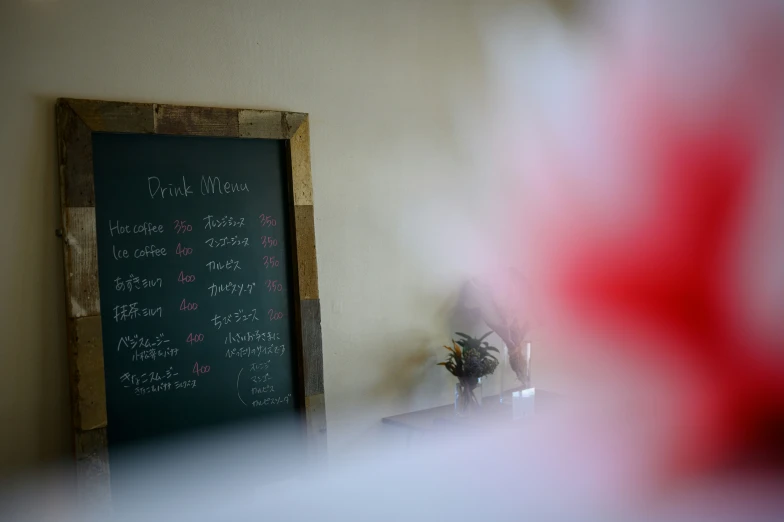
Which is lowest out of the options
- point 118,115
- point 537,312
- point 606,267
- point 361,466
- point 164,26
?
point 361,466

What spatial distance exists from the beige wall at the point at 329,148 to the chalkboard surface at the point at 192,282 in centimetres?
12

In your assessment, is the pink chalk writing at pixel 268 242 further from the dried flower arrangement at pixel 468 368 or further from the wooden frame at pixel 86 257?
the dried flower arrangement at pixel 468 368

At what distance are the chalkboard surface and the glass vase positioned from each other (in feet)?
1.73

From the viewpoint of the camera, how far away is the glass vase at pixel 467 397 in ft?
7.55

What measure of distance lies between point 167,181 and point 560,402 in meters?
1.49

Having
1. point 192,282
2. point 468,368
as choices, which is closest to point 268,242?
point 192,282

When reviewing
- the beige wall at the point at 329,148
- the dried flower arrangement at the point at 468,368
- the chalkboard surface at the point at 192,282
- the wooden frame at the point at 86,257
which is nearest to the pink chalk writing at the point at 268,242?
the chalkboard surface at the point at 192,282

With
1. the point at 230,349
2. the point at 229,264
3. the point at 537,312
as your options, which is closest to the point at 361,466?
the point at 230,349

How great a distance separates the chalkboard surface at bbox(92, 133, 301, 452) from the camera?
73.3 inches

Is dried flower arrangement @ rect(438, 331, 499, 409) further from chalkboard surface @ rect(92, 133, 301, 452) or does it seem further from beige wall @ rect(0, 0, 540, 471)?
chalkboard surface @ rect(92, 133, 301, 452)

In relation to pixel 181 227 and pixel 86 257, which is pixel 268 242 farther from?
pixel 86 257

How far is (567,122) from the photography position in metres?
2.82

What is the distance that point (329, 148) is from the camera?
2.26 metres

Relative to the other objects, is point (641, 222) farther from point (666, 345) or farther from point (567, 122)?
point (567, 122)
